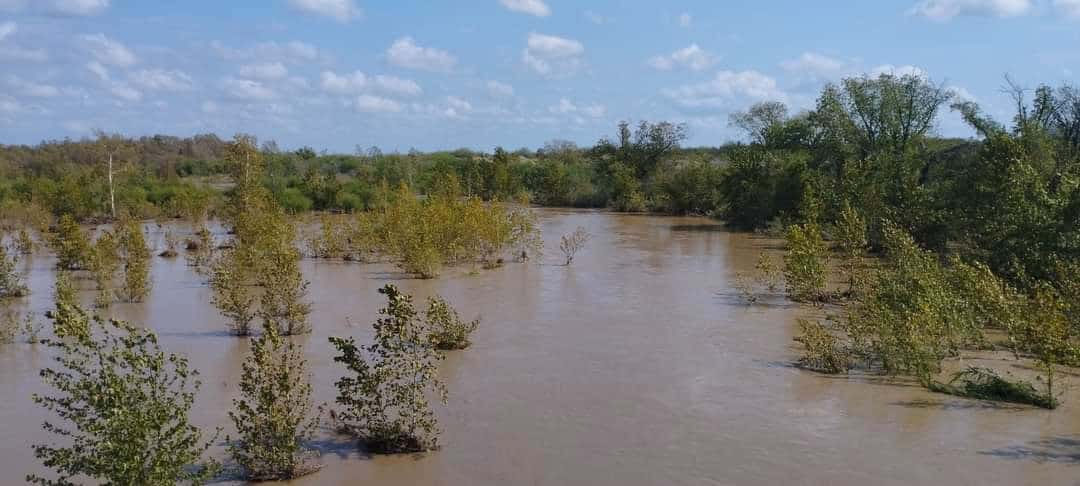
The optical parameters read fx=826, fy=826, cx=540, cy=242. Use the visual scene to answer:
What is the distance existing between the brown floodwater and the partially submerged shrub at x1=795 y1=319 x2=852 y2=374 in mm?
331

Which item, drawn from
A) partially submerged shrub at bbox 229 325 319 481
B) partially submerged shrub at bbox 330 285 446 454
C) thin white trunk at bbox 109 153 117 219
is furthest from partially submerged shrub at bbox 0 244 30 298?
thin white trunk at bbox 109 153 117 219

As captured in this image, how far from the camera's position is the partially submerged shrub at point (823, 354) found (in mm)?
10617

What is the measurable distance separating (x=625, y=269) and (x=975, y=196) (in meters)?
8.16

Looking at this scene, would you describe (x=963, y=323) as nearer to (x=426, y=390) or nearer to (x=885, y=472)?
(x=885, y=472)

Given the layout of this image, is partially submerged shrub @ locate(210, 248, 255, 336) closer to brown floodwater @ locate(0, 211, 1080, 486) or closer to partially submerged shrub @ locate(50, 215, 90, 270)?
brown floodwater @ locate(0, 211, 1080, 486)

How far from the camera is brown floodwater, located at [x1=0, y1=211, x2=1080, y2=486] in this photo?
24.5ft

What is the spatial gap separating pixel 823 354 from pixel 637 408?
2929 mm

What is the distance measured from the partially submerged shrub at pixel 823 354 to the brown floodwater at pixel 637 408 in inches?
13.0

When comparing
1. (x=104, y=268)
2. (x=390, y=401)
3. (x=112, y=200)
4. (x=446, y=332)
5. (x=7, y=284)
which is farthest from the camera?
(x=112, y=200)

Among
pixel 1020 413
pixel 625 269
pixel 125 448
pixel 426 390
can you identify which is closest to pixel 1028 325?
pixel 1020 413

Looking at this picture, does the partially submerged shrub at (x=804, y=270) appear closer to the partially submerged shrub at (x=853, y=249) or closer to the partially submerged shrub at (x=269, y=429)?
the partially submerged shrub at (x=853, y=249)

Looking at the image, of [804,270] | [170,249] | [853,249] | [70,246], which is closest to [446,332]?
[804,270]

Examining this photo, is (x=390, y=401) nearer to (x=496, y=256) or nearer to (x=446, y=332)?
(x=446, y=332)

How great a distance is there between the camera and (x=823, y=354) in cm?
1061
